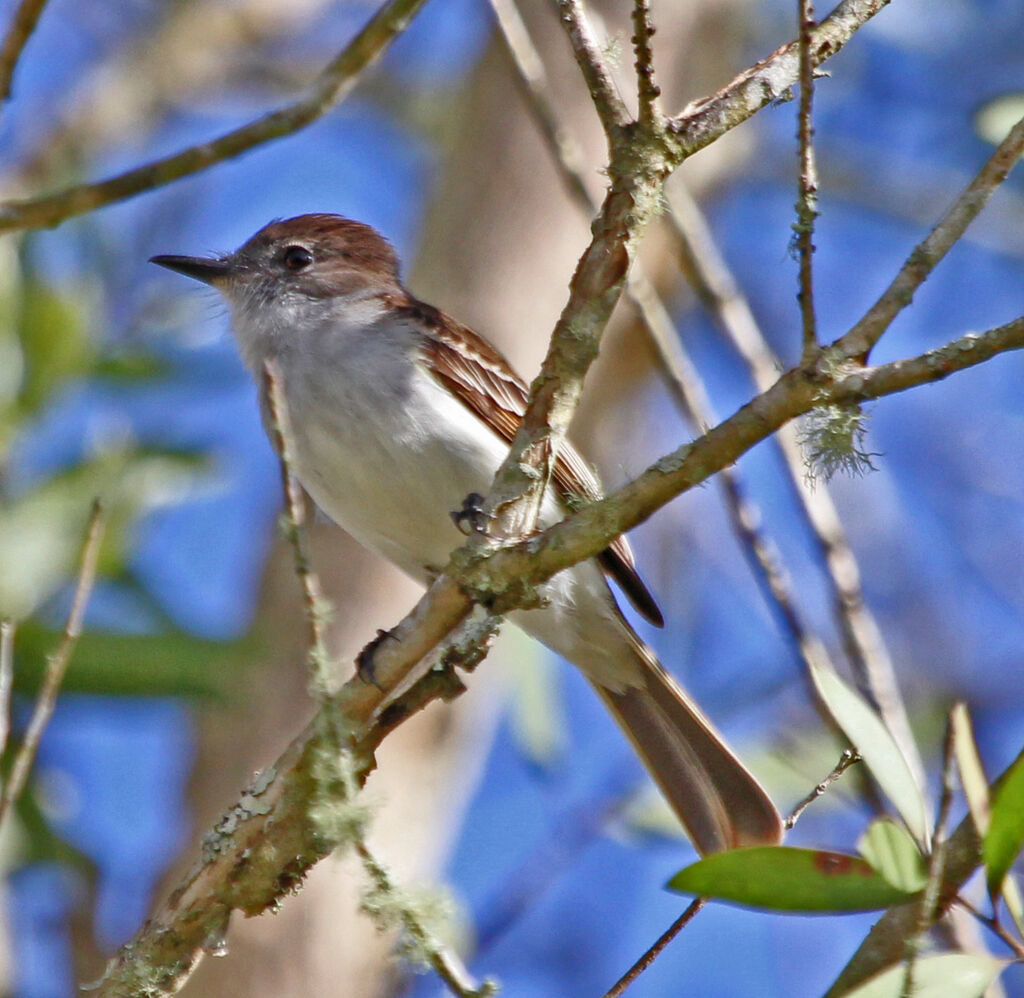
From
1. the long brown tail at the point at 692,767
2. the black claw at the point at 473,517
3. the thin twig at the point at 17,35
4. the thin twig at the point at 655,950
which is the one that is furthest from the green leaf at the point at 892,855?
the thin twig at the point at 17,35

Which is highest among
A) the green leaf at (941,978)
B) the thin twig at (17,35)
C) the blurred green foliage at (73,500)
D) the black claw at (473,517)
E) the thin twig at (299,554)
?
the blurred green foliage at (73,500)

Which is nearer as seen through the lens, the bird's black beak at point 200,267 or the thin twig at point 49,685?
the thin twig at point 49,685

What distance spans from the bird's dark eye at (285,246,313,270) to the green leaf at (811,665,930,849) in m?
3.07

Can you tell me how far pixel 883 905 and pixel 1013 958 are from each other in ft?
0.71

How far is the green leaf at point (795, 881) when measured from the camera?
7.77 ft

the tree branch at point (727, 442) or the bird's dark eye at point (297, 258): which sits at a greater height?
the bird's dark eye at point (297, 258)

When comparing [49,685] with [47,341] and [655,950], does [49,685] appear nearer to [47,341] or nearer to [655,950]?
[655,950]

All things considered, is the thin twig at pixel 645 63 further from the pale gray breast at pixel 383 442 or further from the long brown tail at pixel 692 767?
the long brown tail at pixel 692 767

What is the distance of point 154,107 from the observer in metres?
8.44

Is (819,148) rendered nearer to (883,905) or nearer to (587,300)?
(587,300)

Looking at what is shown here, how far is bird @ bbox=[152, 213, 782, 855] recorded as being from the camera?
4.08 meters

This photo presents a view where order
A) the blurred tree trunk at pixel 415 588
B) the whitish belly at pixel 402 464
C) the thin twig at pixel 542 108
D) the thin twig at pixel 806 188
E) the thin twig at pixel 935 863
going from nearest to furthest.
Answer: the thin twig at pixel 935 863 < the thin twig at pixel 806 188 < the whitish belly at pixel 402 464 < the thin twig at pixel 542 108 < the blurred tree trunk at pixel 415 588

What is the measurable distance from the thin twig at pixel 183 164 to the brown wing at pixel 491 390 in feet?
4.78

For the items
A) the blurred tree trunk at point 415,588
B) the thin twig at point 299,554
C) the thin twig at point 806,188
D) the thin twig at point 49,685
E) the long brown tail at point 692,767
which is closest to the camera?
the thin twig at point 299,554
